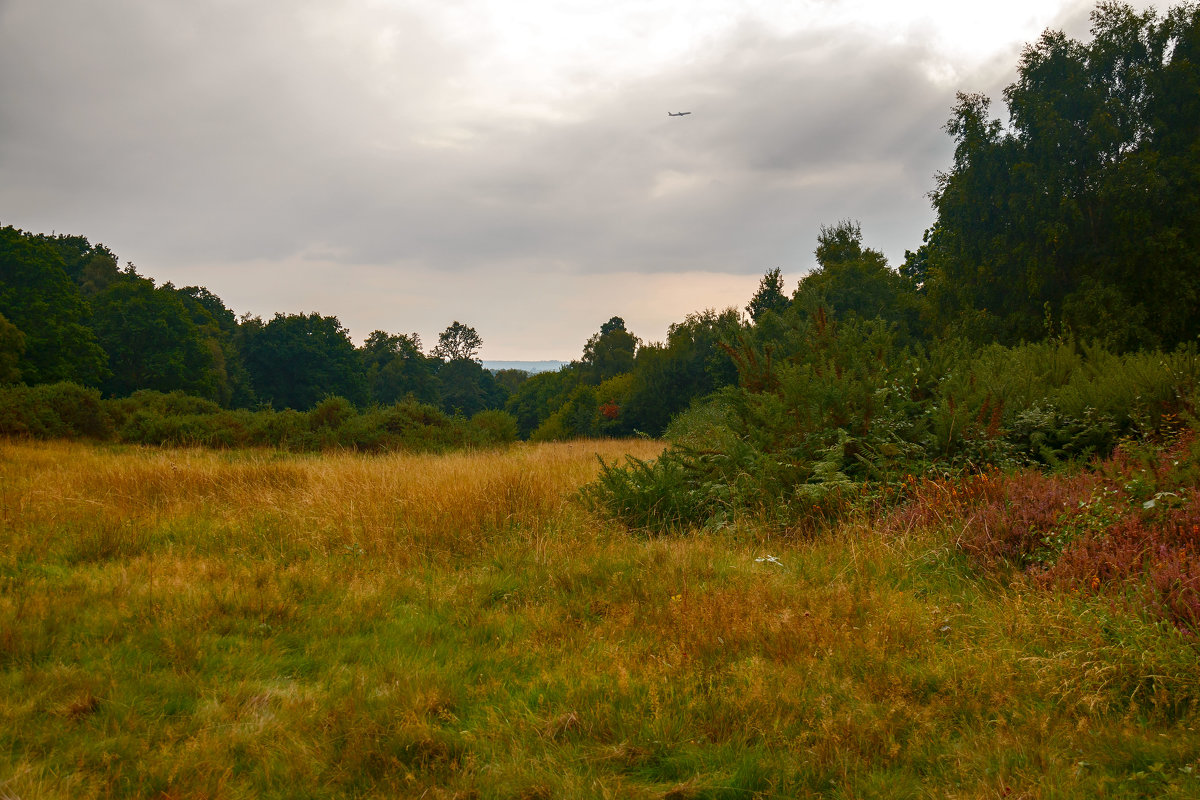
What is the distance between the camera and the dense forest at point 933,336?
28.1ft

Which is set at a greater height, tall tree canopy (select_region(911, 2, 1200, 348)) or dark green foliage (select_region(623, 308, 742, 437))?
tall tree canopy (select_region(911, 2, 1200, 348))

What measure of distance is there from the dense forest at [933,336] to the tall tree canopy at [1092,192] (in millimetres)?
72

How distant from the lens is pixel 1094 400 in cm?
852

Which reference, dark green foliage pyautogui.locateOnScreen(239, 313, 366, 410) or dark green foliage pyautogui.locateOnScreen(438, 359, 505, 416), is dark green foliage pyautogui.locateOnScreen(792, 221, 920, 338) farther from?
dark green foliage pyautogui.locateOnScreen(438, 359, 505, 416)

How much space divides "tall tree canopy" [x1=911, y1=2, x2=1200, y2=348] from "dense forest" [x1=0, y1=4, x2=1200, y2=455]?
0.07m

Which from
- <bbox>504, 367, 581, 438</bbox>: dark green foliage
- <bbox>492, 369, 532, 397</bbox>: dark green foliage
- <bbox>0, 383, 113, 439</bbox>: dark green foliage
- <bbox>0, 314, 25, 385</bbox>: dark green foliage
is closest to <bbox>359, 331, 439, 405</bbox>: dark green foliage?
<bbox>504, 367, 581, 438</bbox>: dark green foliage

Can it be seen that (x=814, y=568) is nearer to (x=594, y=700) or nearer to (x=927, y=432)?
(x=594, y=700)

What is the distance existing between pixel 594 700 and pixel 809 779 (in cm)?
115

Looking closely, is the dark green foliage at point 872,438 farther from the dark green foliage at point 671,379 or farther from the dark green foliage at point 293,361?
the dark green foliage at point 293,361

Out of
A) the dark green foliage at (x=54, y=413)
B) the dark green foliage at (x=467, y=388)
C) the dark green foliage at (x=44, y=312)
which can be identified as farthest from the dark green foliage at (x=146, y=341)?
the dark green foliage at (x=467, y=388)

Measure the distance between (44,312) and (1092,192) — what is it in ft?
153

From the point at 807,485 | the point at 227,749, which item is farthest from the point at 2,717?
the point at 807,485

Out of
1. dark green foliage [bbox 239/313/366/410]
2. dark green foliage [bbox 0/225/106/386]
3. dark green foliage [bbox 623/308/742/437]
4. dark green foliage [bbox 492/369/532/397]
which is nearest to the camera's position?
dark green foliage [bbox 0/225/106/386]

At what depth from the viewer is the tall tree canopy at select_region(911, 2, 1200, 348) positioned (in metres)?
22.0
